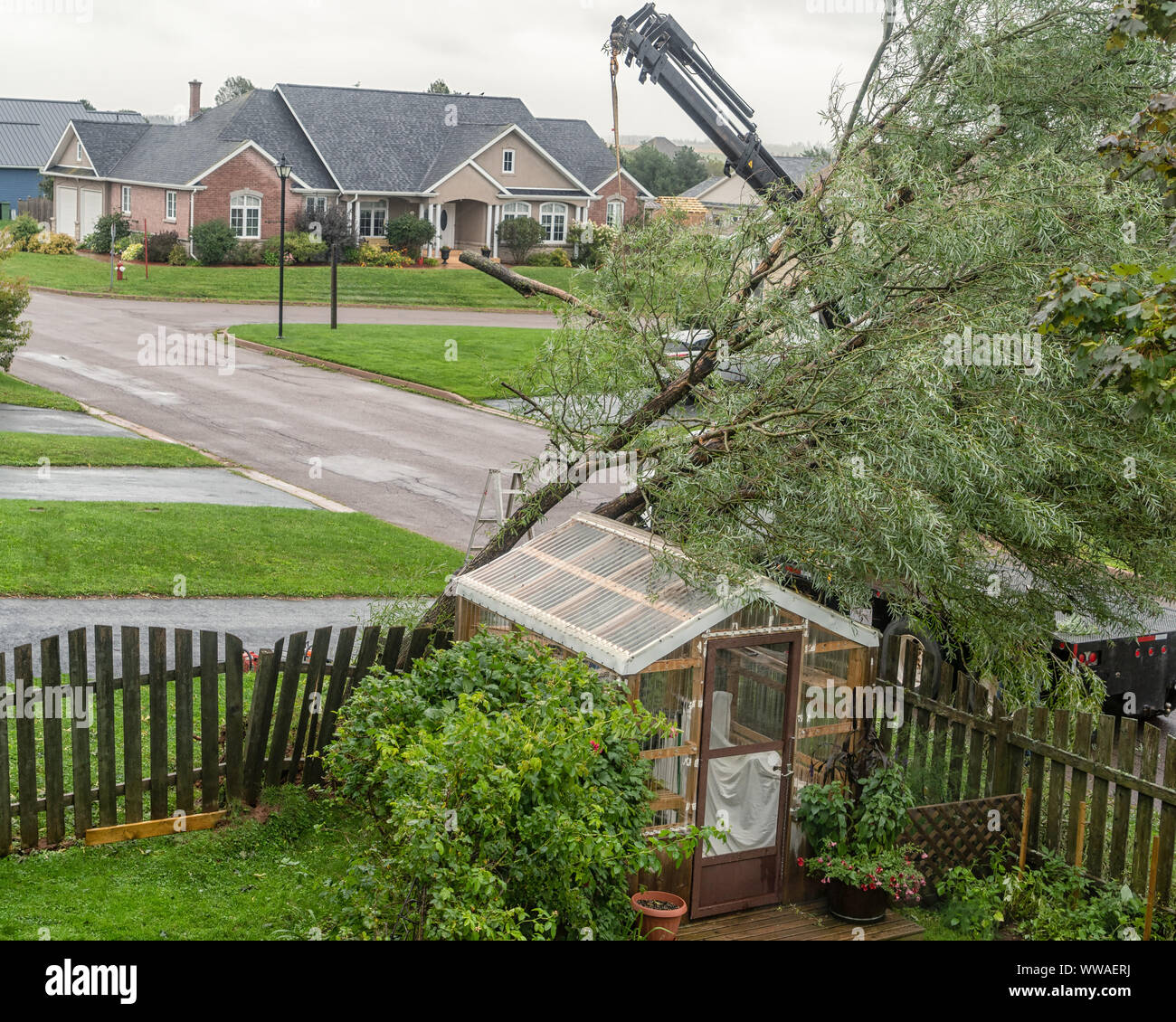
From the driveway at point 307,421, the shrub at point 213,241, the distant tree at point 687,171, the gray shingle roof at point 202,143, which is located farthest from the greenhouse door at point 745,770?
the distant tree at point 687,171

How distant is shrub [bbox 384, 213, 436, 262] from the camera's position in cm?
5522

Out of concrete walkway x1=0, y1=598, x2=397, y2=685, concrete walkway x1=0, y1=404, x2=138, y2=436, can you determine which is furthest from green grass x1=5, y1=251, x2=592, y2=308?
concrete walkway x1=0, y1=598, x2=397, y2=685

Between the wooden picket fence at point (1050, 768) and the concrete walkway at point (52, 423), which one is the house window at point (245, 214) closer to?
the concrete walkway at point (52, 423)

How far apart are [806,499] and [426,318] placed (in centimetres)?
3746

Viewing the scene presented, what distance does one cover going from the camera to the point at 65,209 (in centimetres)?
6178

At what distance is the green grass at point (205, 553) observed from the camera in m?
14.0

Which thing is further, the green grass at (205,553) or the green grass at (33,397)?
the green grass at (33,397)

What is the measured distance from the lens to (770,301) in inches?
368

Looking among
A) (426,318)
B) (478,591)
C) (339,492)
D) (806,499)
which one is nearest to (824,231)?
(806,499)

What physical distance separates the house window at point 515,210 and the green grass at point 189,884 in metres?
52.0

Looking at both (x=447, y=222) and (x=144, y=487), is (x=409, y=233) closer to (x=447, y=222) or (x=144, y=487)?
(x=447, y=222)

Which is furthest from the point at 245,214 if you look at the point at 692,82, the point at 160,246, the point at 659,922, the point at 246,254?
the point at 659,922

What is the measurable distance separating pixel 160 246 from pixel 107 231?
4.33 meters

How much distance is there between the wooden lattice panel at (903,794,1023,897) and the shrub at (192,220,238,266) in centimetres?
4634
